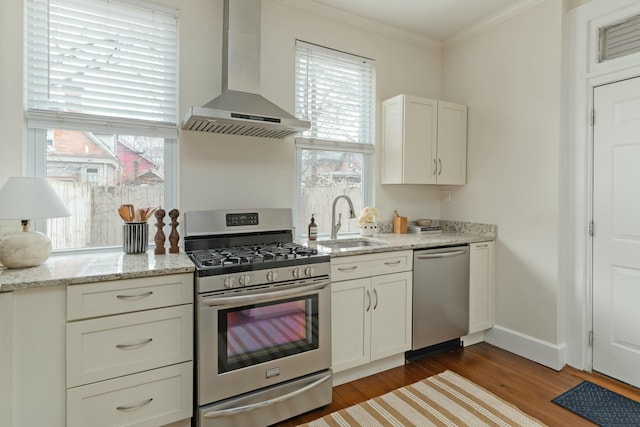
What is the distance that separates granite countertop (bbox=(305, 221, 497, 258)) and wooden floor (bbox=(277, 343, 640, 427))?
92cm

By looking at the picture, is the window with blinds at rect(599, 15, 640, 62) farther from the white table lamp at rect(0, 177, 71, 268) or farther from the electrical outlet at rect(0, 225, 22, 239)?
the electrical outlet at rect(0, 225, 22, 239)

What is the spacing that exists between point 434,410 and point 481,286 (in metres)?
1.29

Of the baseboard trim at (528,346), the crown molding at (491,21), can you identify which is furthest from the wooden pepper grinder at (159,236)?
the crown molding at (491,21)

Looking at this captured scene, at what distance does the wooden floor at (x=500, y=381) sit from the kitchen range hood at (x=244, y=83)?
180 cm

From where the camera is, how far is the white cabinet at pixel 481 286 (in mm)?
A: 2906

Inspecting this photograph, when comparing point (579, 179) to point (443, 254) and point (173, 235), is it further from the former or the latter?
point (173, 235)

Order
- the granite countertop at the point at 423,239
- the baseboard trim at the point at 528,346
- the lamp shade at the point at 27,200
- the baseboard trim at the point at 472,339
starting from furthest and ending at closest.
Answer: the baseboard trim at the point at 472,339 → the baseboard trim at the point at 528,346 → the granite countertop at the point at 423,239 → the lamp shade at the point at 27,200

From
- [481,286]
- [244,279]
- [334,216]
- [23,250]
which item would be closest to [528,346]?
[481,286]

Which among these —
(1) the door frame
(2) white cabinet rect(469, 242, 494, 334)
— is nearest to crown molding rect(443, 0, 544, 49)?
(1) the door frame

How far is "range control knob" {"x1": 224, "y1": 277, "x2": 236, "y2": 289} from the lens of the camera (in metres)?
1.78

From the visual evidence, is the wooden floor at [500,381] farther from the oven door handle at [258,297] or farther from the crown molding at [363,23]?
the crown molding at [363,23]

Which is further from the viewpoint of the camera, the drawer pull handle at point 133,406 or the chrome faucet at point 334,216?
the chrome faucet at point 334,216

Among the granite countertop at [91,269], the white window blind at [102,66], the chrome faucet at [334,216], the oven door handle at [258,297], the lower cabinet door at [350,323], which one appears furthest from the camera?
the chrome faucet at [334,216]

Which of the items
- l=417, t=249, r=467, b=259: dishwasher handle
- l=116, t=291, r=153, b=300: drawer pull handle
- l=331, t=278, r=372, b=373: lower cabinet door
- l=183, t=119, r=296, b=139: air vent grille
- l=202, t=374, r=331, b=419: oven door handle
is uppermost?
l=183, t=119, r=296, b=139: air vent grille
